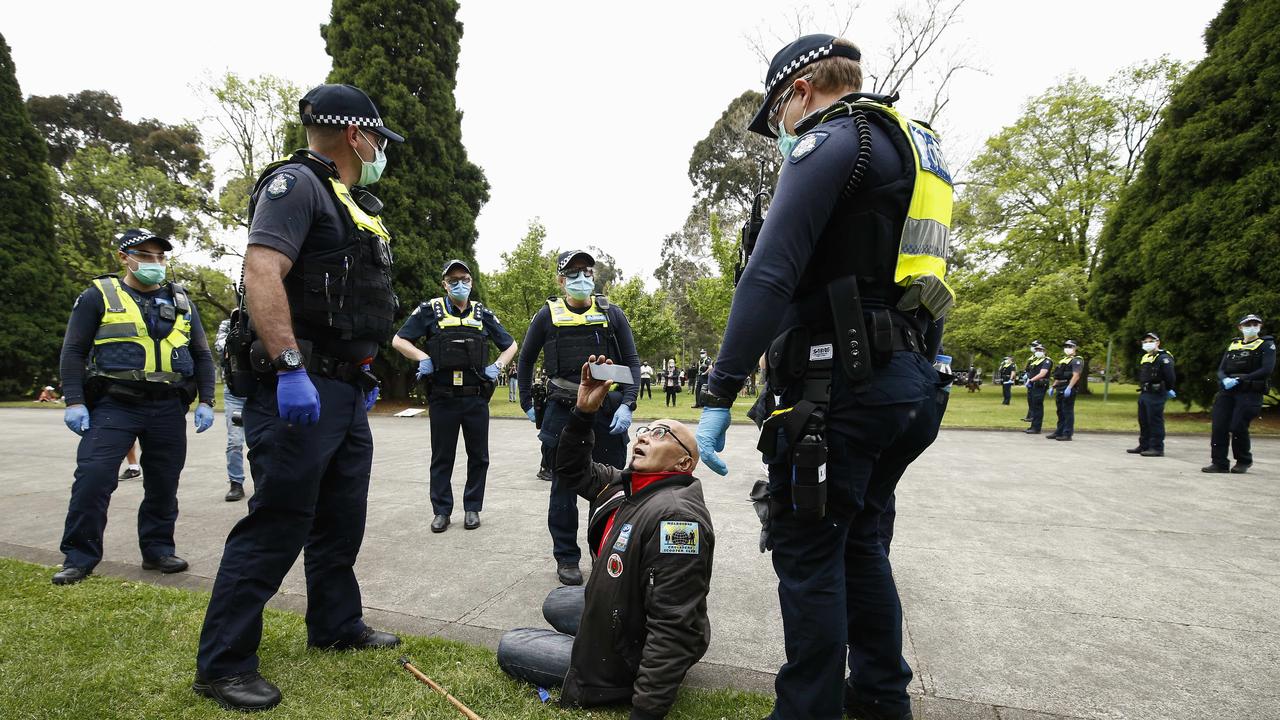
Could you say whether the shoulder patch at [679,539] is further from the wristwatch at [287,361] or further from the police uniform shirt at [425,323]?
the police uniform shirt at [425,323]

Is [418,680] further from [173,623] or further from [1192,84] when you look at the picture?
[1192,84]

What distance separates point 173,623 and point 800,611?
10.2 ft

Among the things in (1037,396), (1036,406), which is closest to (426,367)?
(1036,406)

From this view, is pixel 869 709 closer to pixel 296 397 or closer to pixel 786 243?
pixel 786 243

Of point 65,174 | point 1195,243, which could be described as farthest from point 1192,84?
point 65,174

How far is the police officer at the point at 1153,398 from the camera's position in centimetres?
918

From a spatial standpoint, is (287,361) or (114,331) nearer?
(287,361)

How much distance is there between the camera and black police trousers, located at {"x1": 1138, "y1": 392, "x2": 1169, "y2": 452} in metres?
9.16

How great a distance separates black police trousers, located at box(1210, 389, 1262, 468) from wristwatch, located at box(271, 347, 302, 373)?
10.4 metres

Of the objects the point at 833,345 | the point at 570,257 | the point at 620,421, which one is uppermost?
the point at 570,257

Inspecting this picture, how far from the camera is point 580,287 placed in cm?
434

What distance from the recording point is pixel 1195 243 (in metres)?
15.0

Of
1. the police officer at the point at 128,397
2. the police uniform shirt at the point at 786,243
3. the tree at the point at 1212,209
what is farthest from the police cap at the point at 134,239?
the tree at the point at 1212,209

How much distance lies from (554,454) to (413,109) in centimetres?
1950
